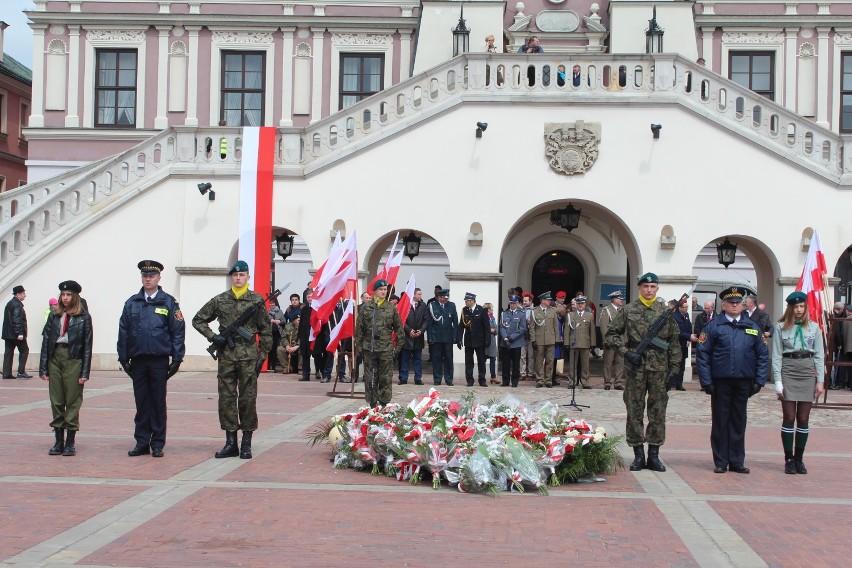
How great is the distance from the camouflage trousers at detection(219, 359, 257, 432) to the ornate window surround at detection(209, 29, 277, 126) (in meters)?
22.8

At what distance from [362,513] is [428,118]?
1434 cm

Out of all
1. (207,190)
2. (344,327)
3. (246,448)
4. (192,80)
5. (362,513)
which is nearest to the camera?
(362,513)

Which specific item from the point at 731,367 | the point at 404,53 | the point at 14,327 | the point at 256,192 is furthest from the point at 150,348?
the point at 404,53

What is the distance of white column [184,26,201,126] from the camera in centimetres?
3256

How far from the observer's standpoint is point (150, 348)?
35.9 feet

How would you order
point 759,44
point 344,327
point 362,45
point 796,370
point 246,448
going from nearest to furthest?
point 796,370 < point 246,448 < point 344,327 < point 759,44 < point 362,45

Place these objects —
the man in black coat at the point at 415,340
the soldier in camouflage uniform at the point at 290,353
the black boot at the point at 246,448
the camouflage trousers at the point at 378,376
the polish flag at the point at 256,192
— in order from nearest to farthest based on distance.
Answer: the black boot at the point at 246,448, the camouflage trousers at the point at 378,376, the man in black coat at the point at 415,340, the polish flag at the point at 256,192, the soldier in camouflage uniform at the point at 290,353

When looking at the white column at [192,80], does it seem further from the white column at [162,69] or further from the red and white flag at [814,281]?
the red and white flag at [814,281]

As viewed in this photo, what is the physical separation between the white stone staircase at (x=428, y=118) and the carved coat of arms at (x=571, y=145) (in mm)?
531

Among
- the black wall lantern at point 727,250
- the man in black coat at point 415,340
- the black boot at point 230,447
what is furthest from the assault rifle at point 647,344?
the black wall lantern at point 727,250

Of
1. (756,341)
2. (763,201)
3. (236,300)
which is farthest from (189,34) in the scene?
(756,341)

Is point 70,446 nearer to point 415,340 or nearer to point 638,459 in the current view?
point 638,459

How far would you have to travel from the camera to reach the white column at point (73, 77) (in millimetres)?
32281

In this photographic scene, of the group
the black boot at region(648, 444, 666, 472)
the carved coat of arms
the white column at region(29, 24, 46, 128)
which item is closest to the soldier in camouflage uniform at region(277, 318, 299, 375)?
the carved coat of arms
